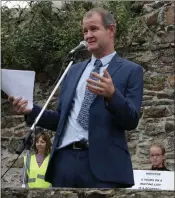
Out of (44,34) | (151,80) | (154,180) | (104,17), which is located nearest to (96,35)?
(104,17)

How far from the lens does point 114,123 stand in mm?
3055

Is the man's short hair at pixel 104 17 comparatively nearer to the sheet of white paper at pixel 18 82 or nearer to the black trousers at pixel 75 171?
the sheet of white paper at pixel 18 82

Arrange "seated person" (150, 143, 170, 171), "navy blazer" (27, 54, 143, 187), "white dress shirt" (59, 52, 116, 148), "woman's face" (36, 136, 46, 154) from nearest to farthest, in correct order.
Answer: "navy blazer" (27, 54, 143, 187) → "white dress shirt" (59, 52, 116, 148) → "seated person" (150, 143, 170, 171) → "woman's face" (36, 136, 46, 154)

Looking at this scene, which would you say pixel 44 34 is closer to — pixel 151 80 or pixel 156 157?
pixel 151 80

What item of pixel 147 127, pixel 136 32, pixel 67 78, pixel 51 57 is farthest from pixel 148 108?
pixel 67 78

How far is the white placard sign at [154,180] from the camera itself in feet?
19.6

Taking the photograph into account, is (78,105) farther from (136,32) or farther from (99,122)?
(136,32)

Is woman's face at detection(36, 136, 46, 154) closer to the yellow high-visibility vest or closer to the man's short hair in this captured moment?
the yellow high-visibility vest

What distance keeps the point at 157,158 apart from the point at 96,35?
10.9 feet

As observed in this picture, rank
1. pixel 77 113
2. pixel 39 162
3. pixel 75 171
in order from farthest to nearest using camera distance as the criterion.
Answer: pixel 39 162, pixel 77 113, pixel 75 171

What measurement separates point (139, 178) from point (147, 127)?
911 mm

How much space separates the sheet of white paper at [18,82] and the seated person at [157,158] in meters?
3.23

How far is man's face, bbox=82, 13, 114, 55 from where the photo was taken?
319 cm

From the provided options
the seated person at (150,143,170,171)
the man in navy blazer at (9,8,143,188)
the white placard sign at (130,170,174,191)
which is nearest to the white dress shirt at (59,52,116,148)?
the man in navy blazer at (9,8,143,188)
